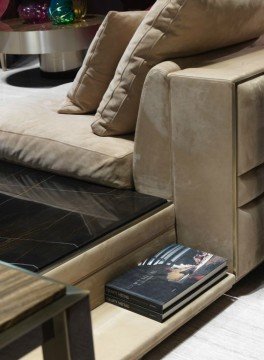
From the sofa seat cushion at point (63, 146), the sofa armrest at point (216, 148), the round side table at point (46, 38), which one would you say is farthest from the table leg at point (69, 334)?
the round side table at point (46, 38)

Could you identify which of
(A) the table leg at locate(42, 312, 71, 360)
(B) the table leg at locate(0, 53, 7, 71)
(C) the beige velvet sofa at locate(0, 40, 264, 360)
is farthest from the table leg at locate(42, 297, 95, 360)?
(B) the table leg at locate(0, 53, 7, 71)

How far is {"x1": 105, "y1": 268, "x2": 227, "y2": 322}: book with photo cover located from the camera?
177 centimetres

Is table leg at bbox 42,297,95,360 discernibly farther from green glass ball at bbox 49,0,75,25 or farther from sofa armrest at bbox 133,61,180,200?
green glass ball at bbox 49,0,75,25

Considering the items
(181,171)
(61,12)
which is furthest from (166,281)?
(61,12)

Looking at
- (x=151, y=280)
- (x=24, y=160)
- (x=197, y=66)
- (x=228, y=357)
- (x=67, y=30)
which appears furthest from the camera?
(x=67, y=30)

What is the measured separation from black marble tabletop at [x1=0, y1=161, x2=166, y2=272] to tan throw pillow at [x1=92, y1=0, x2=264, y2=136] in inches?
9.1

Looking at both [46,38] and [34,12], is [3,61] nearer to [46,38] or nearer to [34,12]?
[34,12]

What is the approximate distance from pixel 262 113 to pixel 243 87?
14 cm

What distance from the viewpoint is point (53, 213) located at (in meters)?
1.96

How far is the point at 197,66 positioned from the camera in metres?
2.03

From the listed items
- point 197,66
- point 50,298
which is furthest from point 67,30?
point 50,298

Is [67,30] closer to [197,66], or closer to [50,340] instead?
[197,66]

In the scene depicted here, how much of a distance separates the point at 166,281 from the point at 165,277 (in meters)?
0.02

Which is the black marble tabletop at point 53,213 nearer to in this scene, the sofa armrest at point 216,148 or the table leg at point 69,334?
the sofa armrest at point 216,148
